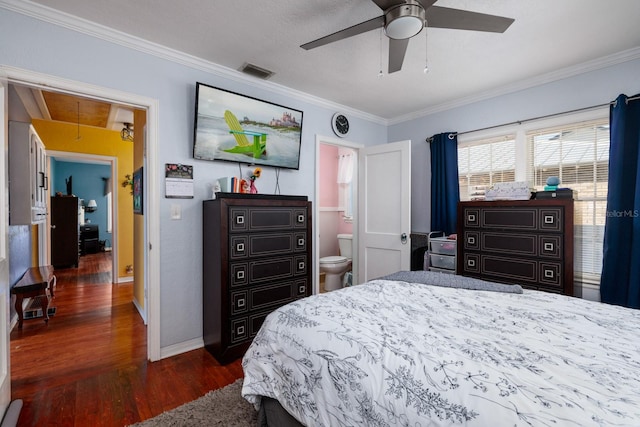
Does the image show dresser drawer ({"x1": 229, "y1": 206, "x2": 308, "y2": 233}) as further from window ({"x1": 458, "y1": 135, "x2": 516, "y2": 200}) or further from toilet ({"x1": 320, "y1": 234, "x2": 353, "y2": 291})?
window ({"x1": 458, "y1": 135, "x2": 516, "y2": 200})

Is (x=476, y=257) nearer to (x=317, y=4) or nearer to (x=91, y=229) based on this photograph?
(x=317, y=4)

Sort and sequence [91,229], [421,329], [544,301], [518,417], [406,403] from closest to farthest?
1. [518,417]
2. [406,403]
3. [421,329]
4. [544,301]
5. [91,229]

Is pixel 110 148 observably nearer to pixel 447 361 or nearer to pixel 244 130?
pixel 244 130

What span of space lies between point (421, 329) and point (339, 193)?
14.1 ft

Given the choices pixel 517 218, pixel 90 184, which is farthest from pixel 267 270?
pixel 90 184

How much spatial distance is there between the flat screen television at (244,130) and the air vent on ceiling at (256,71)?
9.3 inches

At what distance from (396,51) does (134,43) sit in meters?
2.00

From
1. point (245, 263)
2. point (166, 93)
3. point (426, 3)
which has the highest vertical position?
point (426, 3)

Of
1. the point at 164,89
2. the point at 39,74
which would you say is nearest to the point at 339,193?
the point at 164,89

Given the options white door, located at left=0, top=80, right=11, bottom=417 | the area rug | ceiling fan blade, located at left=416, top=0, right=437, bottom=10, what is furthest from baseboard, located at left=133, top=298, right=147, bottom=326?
ceiling fan blade, located at left=416, top=0, right=437, bottom=10

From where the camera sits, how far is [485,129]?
11.1 feet

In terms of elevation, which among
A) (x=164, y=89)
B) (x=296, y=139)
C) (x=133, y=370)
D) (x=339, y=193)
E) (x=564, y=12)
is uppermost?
(x=564, y=12)

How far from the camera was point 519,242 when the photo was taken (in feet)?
8.75

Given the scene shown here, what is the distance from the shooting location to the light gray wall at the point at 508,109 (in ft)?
8.48
